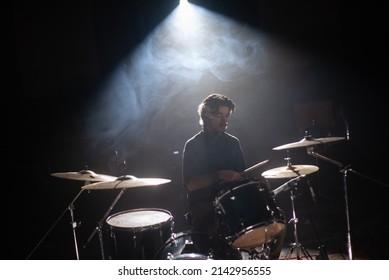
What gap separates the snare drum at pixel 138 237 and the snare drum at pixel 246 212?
43cm

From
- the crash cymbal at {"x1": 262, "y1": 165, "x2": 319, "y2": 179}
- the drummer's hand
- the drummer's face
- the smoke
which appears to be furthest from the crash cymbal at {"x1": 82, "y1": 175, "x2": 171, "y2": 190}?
the smoke

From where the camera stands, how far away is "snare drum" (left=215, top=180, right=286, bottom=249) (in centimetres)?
212

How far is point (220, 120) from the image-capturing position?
2.65 metres

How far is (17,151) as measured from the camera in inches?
175

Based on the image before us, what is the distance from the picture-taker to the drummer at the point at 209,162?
2406mm

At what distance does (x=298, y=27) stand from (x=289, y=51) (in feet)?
1.28

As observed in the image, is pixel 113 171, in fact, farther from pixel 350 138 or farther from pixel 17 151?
pixel 350 138

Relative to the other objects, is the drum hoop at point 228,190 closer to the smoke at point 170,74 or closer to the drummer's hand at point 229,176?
the drummer's hand at point 229,176

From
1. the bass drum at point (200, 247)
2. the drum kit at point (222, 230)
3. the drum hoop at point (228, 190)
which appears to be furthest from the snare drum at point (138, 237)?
the drum hoop at point (228, 190)

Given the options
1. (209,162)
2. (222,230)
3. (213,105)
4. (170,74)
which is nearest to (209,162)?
(209,162)

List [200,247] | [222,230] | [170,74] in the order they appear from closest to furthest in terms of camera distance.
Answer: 1. [200,247]
2. [222,230]
3. [170,74]

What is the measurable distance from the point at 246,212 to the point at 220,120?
2.76ft

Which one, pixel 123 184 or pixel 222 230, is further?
pixel 123 184

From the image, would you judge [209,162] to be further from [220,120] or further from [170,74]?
[170,74]
